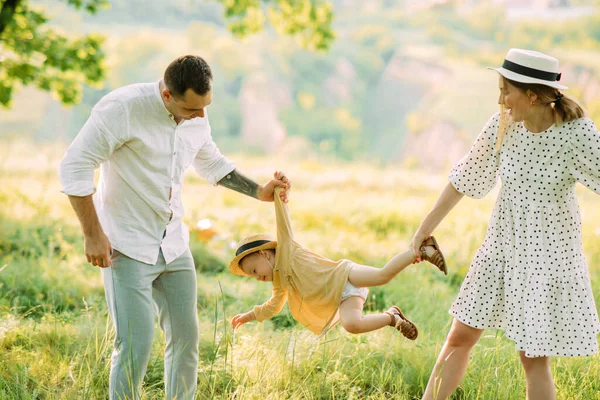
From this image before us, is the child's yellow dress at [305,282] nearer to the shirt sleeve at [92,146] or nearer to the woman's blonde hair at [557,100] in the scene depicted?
the shirt sleeve at [92,146]

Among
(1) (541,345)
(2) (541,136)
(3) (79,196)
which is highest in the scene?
(2) (541,136)

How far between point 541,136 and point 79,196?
2.22 meters

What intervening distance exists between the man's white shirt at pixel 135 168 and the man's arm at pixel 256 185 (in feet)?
1.63

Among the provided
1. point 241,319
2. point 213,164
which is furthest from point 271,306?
point 213,164

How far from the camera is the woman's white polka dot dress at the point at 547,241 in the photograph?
3.24 metres

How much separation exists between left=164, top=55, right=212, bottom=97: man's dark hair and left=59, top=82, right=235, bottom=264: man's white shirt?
15cm

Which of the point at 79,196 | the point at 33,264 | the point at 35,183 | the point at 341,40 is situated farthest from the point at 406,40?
the point at 79,196

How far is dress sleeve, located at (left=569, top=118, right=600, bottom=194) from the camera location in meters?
3.14

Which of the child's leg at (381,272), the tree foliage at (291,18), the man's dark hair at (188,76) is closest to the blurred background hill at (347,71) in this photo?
the tree foliage at (291,18)

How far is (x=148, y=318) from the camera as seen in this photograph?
10.8ft

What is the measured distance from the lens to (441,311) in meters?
5.51

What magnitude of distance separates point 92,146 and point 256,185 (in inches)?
43.8

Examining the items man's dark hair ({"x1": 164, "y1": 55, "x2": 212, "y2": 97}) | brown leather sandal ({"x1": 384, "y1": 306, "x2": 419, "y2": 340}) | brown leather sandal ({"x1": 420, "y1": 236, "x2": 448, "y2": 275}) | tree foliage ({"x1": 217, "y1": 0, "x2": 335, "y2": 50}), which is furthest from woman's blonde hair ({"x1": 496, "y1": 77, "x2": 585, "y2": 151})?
tree foliage ({"x1": 217, "y1": 0, "x2": 335, "y2": 50})

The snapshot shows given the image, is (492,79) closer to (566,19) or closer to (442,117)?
(442,117)
